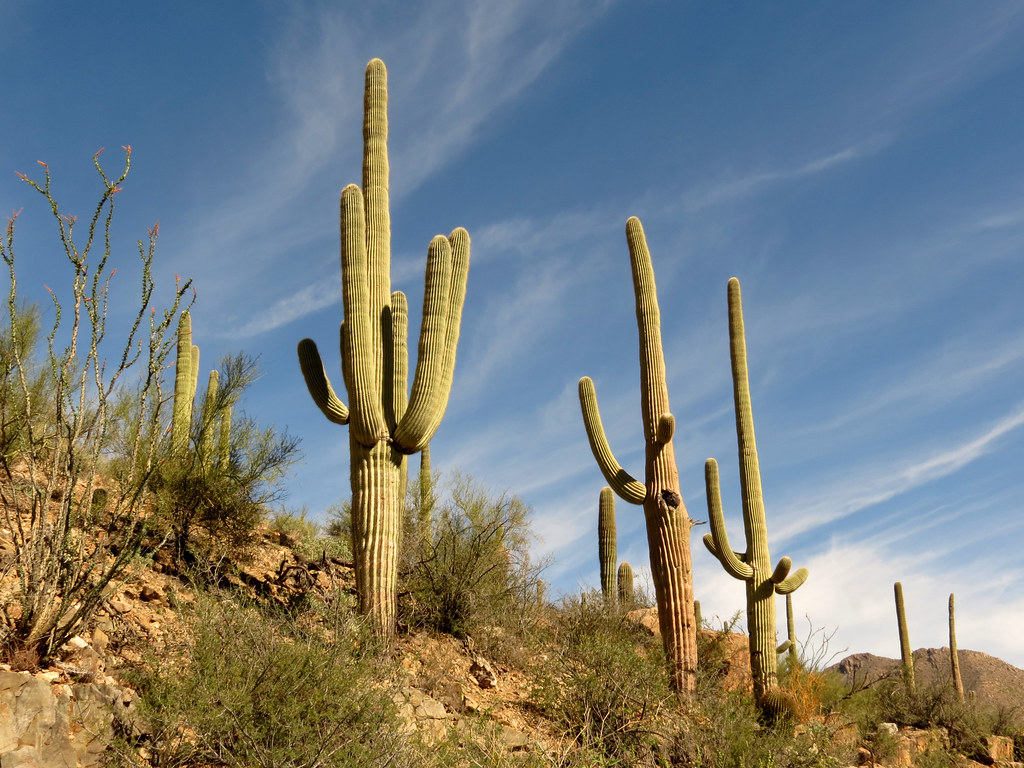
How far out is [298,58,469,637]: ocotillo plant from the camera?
1032cm

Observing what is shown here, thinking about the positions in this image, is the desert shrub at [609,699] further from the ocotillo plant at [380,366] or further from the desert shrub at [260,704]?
the desert shrub at [260,704]

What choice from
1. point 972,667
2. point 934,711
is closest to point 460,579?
point 934,711

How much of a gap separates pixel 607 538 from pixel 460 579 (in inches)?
265

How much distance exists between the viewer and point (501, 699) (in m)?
10.3

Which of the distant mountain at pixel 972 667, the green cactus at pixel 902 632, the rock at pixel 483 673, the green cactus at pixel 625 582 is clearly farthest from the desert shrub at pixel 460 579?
the distant mountain at pixel 972 667

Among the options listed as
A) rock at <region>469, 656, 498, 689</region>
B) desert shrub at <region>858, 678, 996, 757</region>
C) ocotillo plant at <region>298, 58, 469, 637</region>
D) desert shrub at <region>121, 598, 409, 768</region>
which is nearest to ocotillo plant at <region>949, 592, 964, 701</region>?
desert shrub at <region>858, 678, 996, 757</region>

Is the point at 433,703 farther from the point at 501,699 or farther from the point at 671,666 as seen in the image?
the point at 671,666

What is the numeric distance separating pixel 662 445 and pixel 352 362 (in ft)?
15.4

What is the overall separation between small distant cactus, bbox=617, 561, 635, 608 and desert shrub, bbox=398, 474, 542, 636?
15.3ft

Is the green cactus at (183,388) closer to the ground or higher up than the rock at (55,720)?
higher up

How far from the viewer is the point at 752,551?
1362 cm

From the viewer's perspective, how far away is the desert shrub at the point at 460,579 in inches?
460

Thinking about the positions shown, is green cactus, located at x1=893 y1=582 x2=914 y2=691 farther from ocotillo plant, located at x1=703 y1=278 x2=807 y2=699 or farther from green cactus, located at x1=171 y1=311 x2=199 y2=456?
green cactus, located at x1=171 y1=311 x2=199 y2=456

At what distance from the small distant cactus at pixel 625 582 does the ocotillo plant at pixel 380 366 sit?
26.3 ft
